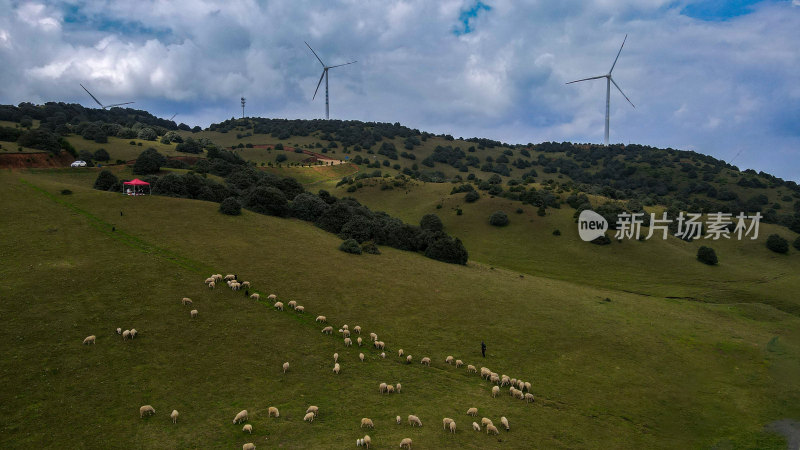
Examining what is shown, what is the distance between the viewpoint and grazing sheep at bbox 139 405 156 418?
22861mm

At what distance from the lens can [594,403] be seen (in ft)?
96.2

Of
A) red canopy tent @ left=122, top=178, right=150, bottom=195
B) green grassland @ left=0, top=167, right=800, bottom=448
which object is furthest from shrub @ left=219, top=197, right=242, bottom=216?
red canopy tent @ left=122, top=178, right=150, bottom=195

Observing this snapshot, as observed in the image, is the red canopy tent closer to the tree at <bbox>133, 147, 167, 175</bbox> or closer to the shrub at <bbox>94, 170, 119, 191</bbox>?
the shrub at <bbox>94, 170, 119, 191</bbox>

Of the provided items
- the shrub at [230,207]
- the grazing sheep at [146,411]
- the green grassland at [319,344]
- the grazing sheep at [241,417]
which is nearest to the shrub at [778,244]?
the green grassland at [319,344]

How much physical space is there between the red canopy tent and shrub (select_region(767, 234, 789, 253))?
405 feet

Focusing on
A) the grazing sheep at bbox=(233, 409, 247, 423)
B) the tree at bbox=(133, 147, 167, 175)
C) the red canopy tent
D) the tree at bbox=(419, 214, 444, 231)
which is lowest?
the grazing sheep at bbox=(233, 409, 247, 423)

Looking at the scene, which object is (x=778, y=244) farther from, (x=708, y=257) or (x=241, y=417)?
(x=241, y=417)

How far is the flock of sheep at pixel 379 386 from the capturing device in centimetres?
2302

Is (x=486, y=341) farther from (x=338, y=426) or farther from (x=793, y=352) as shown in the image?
(x=793, y=352)

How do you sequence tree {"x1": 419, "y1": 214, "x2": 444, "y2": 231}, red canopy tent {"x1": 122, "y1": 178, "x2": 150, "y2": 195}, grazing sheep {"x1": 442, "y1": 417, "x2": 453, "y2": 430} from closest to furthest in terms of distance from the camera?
1. grazing sheep {"x1": 442, "y1": 417, "x2": 453, "y2": 430}
2. red canopy tent {"x1": 122, "y1": 178, "x2": 150, "y2": 195}
3. tree {"x1": 419, "y1": 214, "x2": 444, "y2": 231}

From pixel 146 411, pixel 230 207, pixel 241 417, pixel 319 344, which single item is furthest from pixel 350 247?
pixel 146 411

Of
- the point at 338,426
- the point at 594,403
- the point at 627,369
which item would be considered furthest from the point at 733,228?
the point at 338,426

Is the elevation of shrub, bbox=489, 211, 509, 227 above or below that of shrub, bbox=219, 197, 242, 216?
below

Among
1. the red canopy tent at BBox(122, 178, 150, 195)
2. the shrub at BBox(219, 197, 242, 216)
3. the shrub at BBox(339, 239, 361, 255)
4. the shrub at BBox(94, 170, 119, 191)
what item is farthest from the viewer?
the shrub at BBox(94, 170, 119, 191)
